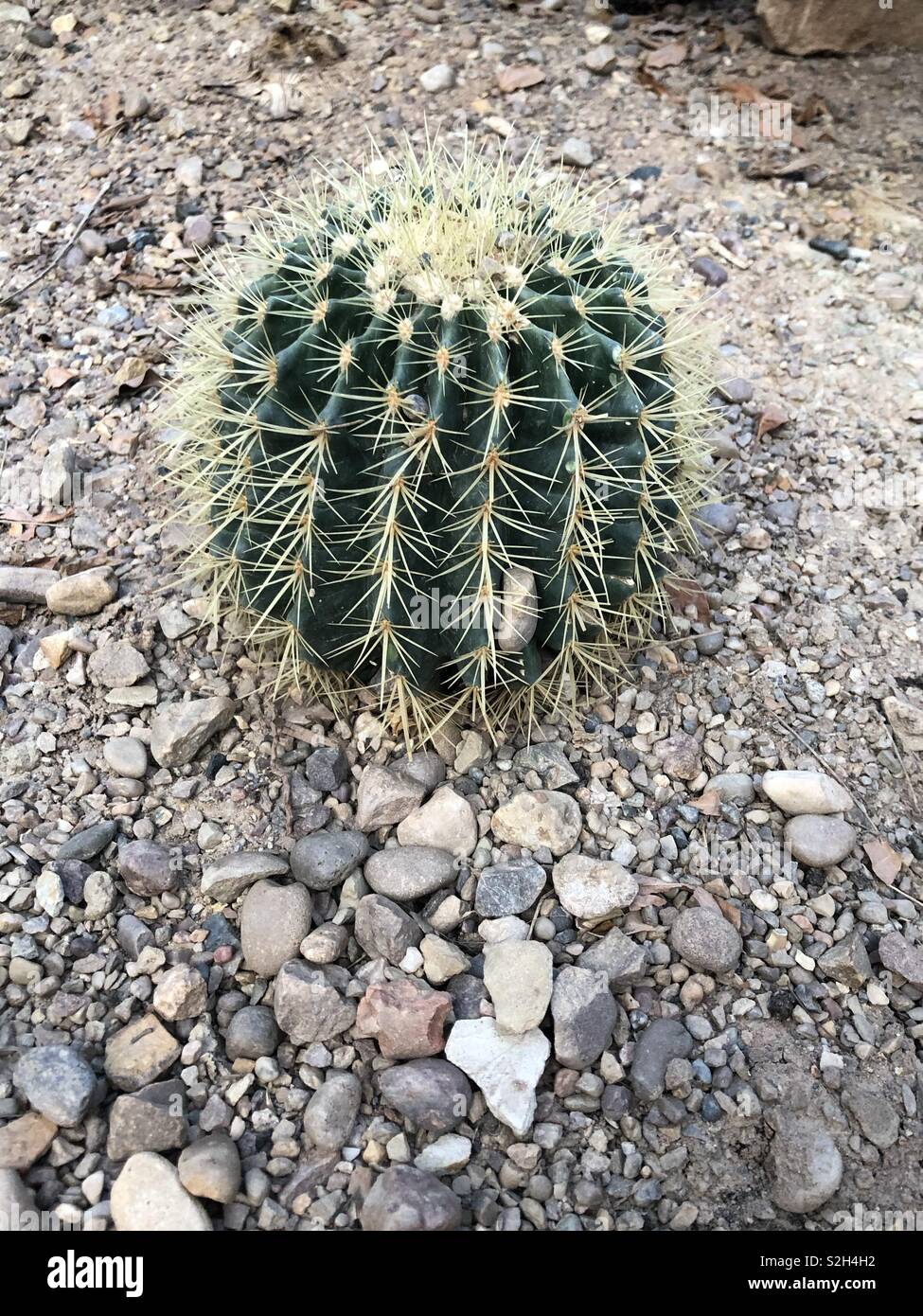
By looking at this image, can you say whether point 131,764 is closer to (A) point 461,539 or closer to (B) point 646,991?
(A) point 461,539

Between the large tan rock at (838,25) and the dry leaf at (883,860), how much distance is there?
4.23 meters

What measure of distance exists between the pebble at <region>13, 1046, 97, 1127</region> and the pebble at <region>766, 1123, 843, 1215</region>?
4.33ft

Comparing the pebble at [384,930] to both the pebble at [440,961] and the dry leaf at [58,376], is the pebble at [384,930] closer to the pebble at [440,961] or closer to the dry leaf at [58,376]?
the pebble at [440,961]

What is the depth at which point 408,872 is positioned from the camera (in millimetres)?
2336

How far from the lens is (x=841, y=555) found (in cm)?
318

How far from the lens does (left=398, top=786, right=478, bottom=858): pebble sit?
243 centimetres

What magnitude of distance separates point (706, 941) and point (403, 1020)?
68 cm

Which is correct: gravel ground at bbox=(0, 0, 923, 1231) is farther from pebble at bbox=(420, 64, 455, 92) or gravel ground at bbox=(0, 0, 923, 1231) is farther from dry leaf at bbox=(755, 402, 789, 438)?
pebble at bbox=(420, 64, 455, 92)

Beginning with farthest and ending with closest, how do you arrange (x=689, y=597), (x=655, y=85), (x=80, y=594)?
(x=655, y=85) → (x=689, y=597) → (x=80, y=594)

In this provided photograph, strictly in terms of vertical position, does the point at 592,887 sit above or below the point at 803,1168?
above

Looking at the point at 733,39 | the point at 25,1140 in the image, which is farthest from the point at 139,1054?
the point at 733,39

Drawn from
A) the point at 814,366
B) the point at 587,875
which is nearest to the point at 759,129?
the point at 814,366
